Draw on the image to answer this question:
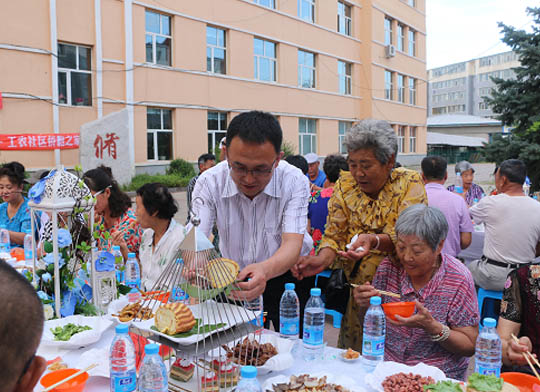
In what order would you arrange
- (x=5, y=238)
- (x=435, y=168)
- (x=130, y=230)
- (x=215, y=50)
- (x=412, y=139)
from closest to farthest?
(x=130, y=230)
(x=5, y=238)
(x=435, y=168)
(x=215, y=50)
(x=412, y=139)

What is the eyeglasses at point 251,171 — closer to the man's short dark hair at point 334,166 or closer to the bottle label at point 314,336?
the bottle label at point 314,336

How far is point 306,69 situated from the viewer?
18.5 metres

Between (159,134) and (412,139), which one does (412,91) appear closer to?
(412,139)

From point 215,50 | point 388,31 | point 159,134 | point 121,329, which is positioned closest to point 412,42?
point 388,31

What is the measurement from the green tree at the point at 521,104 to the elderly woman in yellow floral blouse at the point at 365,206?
7216 mm

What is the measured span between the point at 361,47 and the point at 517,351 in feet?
69.3

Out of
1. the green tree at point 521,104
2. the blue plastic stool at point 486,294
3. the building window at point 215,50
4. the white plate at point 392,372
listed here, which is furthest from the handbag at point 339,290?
the building window at point 215,50

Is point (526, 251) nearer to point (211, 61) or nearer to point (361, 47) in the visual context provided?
point (211, 61)

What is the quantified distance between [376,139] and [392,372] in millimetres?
1061

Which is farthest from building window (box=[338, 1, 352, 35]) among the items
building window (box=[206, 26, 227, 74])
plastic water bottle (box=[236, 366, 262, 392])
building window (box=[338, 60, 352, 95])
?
plastic water bottle (box=[236, 366, 262, 392])

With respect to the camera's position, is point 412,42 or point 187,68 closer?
point 187,68

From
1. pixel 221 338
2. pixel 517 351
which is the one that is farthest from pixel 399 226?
pixel 221 338

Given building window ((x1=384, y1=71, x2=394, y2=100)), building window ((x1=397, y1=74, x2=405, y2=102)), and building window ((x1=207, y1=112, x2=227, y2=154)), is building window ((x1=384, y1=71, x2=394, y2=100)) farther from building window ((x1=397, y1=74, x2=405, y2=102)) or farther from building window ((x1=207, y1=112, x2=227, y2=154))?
building window ((x1=207, y1=112, x2=227, y2=154))

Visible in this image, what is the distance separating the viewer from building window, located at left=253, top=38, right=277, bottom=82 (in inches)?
646
